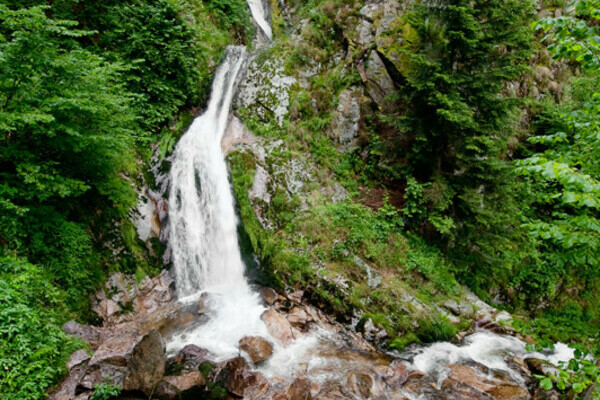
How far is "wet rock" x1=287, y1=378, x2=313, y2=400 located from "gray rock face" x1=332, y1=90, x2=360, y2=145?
316 inches

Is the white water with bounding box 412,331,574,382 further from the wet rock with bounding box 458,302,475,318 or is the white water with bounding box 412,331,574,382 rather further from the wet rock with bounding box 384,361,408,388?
the wet rock with bounding box 458,302,475,318

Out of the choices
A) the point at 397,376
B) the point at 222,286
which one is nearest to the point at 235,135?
the point at 222,286

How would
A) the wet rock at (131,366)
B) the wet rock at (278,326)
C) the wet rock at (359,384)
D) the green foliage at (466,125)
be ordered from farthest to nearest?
the green foliage at (466,125)
the wet rock at (278,326)
the wet rock at (359,384)
the wet rock at (131,366)

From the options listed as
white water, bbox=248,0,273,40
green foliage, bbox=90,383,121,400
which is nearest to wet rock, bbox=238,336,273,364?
green foliage, bbox=90,383,121,400

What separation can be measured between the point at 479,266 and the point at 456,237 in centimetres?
161

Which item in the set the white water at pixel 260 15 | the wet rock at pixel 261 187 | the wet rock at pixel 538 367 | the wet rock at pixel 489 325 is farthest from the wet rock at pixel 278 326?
the white water at pixel 260 15

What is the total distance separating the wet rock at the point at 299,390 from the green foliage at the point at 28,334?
3638 mm

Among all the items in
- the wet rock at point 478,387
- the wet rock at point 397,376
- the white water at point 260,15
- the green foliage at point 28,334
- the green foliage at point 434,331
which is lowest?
the wet rock at point 478,387

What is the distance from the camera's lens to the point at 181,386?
498cm

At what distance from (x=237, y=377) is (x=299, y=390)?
Result: 1128 mm

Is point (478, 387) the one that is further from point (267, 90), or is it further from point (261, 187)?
point (267, 90)

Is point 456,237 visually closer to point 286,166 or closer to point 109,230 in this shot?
point 286,166

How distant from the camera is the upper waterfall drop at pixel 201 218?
28.9 ft

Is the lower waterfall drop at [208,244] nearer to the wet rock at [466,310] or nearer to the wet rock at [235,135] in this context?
the wet rock at [235,135]
